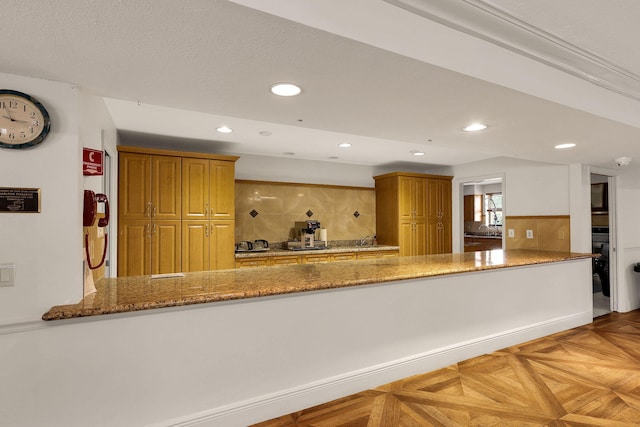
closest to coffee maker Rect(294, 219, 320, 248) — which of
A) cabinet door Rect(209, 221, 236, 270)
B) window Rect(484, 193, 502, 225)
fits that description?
cabinet door Rect(209, 221, 236, 270)

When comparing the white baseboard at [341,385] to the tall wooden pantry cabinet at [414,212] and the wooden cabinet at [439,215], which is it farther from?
the wooden cabinet at [439,215]

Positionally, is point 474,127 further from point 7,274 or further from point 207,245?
point 207,245

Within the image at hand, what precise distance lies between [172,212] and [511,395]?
370 centimetres

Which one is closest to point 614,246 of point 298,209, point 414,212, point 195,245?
point 414,212

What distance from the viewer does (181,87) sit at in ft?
5.98

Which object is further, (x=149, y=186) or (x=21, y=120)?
(x=149, y=186)

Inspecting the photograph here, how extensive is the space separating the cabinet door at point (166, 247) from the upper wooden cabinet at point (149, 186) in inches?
4.1

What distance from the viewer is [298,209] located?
5508 millimetres

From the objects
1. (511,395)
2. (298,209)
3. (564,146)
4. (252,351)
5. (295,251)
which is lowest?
(511,395)

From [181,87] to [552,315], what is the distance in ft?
13.4

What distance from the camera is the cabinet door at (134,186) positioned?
12.6ft

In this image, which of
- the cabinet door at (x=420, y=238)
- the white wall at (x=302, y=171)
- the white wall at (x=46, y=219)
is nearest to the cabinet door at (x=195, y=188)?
the white wall at (x=302, y=171)

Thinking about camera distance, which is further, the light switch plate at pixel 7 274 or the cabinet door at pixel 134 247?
the cabinet door at pixel 134 247

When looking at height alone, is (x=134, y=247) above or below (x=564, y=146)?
below
